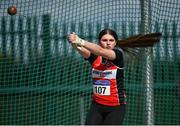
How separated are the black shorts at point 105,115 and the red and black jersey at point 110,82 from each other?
0.05 metres

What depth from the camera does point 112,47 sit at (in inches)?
208

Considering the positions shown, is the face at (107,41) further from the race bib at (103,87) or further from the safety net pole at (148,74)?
the safety net pole at (148,74)

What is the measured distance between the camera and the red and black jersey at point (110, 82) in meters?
5.20

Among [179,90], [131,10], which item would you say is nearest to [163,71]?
[179,90]

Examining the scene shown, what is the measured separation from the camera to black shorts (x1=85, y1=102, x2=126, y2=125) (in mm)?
5156

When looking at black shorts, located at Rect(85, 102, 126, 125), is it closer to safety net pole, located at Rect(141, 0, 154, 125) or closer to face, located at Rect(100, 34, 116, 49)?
face, located at Rect(100, 34, 116, 49)

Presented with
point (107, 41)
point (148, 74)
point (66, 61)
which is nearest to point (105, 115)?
point (107, 41)

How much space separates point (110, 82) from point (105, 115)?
34 cm

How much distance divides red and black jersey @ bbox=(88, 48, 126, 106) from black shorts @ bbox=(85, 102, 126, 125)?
0.05 metres

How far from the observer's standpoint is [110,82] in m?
5.22

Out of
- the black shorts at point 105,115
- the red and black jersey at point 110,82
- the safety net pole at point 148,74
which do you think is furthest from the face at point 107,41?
the safety net pole at point 148,74

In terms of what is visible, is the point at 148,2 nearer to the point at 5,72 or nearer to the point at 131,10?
the point at 131,10

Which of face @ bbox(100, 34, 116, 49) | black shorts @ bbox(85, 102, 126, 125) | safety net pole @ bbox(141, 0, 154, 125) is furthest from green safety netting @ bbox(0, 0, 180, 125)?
black shorts @ bbox(85, 102, 126, 125)

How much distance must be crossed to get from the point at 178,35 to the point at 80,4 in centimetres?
156
